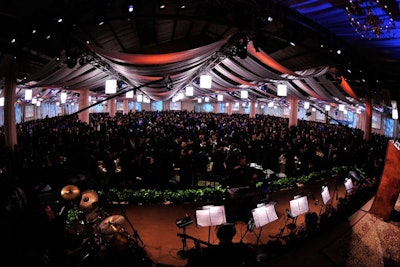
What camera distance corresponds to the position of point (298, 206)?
5.00m

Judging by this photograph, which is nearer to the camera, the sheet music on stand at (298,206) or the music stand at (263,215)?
the music stand at (263,215)

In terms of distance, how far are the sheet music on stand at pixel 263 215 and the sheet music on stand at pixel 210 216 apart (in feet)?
1.60

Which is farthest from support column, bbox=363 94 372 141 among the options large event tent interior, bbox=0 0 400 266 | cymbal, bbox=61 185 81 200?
cymbal, bbox=61 185 81 200

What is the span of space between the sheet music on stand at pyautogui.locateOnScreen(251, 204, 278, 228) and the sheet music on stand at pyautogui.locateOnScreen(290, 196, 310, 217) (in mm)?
460

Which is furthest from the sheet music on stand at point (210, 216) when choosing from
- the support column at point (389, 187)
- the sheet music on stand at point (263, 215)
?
the support column at point (389, 187)

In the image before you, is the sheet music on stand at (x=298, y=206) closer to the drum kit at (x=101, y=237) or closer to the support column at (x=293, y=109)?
the drum kit at (x=101, y=237)

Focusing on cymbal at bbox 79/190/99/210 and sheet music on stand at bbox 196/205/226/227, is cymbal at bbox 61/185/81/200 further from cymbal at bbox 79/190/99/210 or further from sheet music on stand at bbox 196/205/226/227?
sheet music on stand at bbox 196/205/226/227

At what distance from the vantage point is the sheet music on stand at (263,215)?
444 centimetres

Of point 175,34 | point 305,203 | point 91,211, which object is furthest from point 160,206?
point 175,34

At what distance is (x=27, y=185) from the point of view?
5.41 meters

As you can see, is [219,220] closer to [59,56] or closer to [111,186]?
[111,186]

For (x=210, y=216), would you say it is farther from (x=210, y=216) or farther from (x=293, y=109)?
(x=293, y=109)

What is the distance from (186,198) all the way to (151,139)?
6.03m

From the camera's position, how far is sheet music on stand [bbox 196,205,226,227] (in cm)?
445
